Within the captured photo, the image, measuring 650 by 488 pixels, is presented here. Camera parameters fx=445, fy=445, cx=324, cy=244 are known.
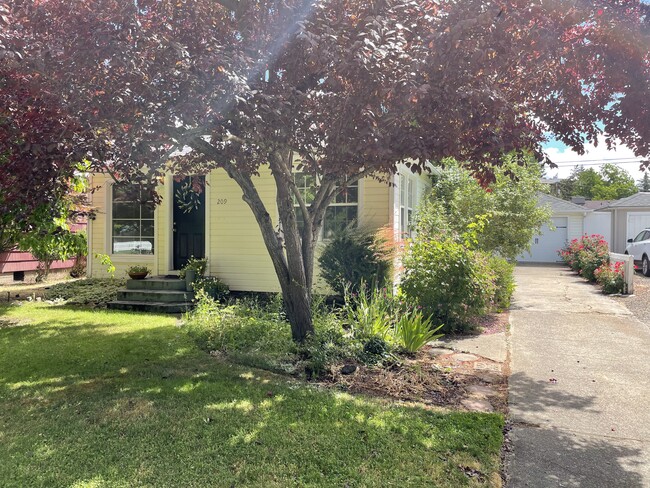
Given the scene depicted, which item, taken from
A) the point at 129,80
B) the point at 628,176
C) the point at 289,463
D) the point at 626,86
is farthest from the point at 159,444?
the point at 628,176

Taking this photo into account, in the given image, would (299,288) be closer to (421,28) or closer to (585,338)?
(421,28)

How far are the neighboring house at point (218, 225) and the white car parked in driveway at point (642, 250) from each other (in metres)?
9.61

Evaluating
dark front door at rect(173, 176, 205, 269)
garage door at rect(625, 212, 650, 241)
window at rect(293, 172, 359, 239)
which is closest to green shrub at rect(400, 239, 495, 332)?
window at rect(293, 172, 359, 239)

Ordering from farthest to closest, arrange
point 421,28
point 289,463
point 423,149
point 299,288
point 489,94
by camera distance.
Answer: point 299,288, point 421,28, point 423,149, point 489,94, point 289,463

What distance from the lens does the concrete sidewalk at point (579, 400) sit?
2.90 metres

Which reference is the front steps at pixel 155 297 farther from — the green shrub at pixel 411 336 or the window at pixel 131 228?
the green shrub at pixel 411 336

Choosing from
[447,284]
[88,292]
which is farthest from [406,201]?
[88,292]

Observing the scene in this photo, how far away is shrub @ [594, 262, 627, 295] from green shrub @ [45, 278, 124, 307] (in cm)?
1188

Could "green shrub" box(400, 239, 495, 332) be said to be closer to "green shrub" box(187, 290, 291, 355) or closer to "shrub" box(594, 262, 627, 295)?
"green shrub" box(187, 290, 291, 355)

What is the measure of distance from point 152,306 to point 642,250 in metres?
16.1

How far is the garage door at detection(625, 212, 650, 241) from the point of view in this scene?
69.1 feet

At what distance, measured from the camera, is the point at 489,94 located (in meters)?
3.78

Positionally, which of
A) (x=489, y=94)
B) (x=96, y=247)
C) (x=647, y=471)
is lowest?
(x=647, y=471)

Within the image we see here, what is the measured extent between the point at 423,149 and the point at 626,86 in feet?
6.69
